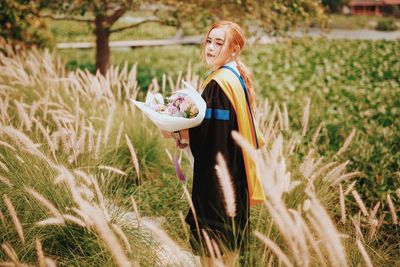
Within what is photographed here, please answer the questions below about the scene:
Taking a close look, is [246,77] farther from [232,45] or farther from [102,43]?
[102,43]

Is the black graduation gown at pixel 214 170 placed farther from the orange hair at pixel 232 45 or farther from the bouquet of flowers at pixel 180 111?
the orange hair at pixel 232 45

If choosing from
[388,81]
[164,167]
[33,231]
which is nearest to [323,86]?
[388,81]

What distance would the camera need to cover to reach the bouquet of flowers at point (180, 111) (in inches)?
99.2

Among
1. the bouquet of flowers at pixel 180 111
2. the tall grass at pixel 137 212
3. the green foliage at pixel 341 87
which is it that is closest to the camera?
the tall grass at pixel 137 212

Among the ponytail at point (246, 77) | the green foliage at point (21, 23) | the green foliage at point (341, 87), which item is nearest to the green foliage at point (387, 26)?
the green foliage at point (341, 87)

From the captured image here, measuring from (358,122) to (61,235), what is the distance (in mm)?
4471

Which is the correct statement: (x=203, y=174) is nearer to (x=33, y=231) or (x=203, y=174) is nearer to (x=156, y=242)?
(x=156, y=242)

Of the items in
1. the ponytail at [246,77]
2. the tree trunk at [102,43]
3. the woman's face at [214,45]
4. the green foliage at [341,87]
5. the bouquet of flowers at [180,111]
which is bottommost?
the green foliage at [341,87]

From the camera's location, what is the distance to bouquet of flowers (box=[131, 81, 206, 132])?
8.27 ft

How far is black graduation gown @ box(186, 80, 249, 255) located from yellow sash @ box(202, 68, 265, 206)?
1.2 inches

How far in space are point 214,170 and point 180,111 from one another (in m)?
0.41

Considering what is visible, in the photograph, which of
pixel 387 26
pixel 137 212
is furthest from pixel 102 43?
pixel 387 26

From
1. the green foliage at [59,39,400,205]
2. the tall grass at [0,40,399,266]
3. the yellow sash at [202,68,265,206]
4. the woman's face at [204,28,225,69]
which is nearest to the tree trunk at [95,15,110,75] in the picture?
the green foliage at [59,39,400,205]

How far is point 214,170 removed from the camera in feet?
8.75
